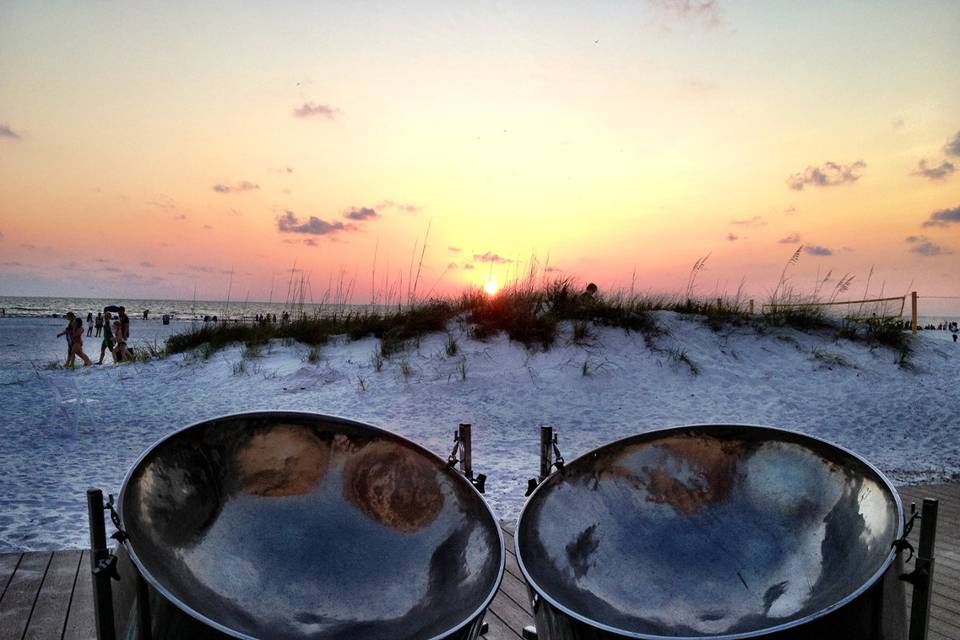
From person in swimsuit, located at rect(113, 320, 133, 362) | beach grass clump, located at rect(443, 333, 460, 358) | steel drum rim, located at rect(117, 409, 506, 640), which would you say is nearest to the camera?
steel drum rim, located at rect(117, 409, 506, 640)

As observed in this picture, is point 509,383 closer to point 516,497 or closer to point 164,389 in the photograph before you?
point 516,497

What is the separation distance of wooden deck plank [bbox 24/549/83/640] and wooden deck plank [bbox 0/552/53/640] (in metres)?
0.02

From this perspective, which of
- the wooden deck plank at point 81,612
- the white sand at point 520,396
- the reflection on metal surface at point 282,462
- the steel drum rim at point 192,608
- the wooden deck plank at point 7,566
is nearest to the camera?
the steel drum rim at point 192,608

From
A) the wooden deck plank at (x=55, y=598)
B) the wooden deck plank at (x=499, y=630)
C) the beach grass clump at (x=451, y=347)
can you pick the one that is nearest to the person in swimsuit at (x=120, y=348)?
the beach grass clump at (x=451, y=347)

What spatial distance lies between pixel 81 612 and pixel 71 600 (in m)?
0.11

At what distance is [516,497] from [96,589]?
2.74m

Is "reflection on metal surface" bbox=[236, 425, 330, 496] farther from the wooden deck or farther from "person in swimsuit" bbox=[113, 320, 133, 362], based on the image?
"person in swimsuit" bbox=[113, 320, 133, 362]

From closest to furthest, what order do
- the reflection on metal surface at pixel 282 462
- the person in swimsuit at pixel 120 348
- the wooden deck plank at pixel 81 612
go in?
1. the reflection on metal surface at pixel 282 462
2. the wooden deck plank at pixel 81 612
3. the person in swimsuit at pixel 120 348

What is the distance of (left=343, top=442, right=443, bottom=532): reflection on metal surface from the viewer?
1514 millimetres

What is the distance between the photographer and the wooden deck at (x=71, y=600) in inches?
74.6

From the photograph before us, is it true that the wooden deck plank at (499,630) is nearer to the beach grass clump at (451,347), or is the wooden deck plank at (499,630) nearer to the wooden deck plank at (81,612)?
the wooden deck plank at (81,612)

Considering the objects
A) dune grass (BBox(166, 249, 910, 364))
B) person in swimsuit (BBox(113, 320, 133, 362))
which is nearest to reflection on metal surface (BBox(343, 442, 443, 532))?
dune grass (BBox(166, 249, 910, 364))

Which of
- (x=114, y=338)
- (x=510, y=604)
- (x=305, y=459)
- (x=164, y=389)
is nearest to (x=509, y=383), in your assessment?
(x=164, y=389)

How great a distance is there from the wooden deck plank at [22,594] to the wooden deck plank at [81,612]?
0.11 metres
